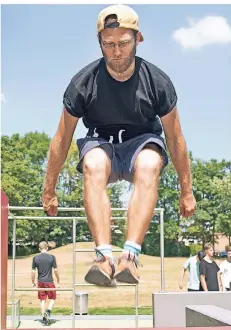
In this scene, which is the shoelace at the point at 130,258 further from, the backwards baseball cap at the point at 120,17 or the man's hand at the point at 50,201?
the backwards baseball cap at the point at 120,17

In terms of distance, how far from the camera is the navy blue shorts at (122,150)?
3014mm

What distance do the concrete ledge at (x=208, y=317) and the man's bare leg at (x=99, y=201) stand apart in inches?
30.7

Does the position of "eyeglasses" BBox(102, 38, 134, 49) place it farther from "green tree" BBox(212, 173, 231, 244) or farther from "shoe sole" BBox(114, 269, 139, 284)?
"green tree" BBox(212, 173, 231, 244)

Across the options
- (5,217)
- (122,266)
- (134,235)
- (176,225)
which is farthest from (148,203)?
(176,225)

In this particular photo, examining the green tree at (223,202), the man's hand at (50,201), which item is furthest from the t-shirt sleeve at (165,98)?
the green tree at (223,202)

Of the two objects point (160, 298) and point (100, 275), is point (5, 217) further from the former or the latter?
point (160, 298)

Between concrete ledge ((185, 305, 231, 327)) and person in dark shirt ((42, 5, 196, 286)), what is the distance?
25.6 inches

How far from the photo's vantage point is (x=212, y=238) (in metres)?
39.0

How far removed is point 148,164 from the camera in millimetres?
2932

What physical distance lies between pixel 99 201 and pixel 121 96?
1.97 ft

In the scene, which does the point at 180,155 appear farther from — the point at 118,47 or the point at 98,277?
the point at 98,277

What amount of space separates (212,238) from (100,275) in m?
37.2

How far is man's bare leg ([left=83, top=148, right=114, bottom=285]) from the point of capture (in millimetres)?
2752

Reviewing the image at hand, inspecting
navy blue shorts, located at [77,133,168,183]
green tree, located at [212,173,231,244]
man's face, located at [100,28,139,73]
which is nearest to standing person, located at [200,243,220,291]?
navy blue shorts, located at [77,133,168,183]
